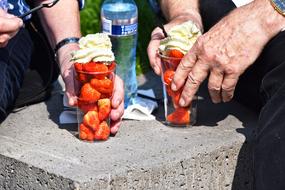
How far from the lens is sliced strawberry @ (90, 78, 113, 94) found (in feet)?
8.56

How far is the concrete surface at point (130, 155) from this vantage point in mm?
2557

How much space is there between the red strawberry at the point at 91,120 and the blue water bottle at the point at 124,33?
1.26 feet

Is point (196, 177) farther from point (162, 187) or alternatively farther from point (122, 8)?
point (122, 8)

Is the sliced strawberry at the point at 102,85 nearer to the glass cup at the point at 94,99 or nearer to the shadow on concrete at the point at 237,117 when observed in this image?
the glass cup at the point at 94,99

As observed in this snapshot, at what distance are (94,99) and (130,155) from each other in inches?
9.2

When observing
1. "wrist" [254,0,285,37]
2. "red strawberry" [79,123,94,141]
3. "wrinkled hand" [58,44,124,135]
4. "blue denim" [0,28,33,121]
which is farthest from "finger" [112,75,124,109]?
"wrist" [254,0,285,37]

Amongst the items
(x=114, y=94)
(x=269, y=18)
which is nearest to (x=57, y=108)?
(x=114, y=94)

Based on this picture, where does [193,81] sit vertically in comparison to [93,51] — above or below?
below

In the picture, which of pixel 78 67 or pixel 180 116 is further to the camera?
pixel 180 116

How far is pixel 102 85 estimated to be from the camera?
8.57 ft

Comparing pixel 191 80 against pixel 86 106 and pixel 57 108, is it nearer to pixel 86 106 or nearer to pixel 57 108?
pixel 86 106

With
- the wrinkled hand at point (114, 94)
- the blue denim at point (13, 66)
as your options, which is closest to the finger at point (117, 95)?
the wrinkled hand at point (114, 94)

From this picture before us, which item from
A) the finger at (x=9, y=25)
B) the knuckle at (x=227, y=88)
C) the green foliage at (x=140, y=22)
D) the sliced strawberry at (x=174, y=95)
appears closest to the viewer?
the finger at (x=9, y=25)

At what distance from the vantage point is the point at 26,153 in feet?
8.76
